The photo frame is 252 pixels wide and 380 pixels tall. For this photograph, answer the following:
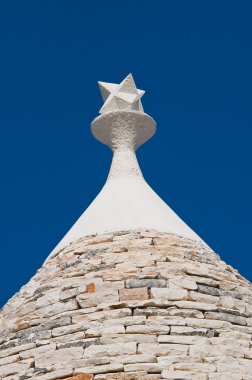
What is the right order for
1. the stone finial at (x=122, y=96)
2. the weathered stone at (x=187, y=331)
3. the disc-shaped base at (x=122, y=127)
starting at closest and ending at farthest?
the weathered stone at (x=187, y=331) < the disc-shaped base at (x=122, y=127) < the stone finial at (x=122, y=96)

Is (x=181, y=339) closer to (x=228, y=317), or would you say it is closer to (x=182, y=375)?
(x=182, y=375)

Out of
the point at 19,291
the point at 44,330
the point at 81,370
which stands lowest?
the point at 81,370

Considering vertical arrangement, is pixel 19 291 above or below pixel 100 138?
below

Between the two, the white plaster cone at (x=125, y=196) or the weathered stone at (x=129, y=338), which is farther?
the white plaster cone at (x=125, y=196)

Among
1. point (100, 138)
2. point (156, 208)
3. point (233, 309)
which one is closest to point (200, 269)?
point (233, 309)

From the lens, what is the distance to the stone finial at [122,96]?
12.3m

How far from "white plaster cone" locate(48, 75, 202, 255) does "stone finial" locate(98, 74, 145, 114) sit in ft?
0.63

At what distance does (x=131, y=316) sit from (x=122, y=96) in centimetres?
455

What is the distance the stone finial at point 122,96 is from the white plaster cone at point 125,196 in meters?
0.19

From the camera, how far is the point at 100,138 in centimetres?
1242

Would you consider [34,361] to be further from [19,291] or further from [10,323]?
[19,291]

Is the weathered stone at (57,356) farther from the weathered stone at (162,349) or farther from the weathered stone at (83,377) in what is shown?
the weathered stone at (162,349)

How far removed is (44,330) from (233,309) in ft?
7.13

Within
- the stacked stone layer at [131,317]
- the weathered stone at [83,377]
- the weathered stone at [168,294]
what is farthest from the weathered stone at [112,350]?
the weathered stone at [168,294]
